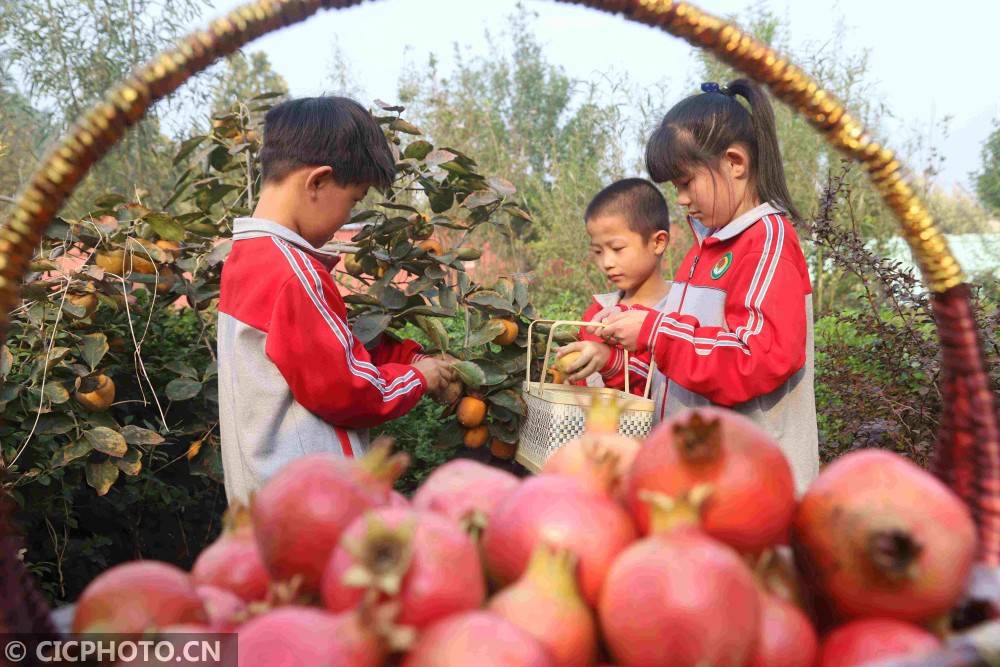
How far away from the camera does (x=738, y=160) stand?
85.0 inches

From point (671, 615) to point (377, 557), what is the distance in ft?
0.84

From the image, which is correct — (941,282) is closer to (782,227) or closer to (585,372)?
(782,227)

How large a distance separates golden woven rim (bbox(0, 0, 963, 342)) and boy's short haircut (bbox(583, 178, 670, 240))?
167 centimetres

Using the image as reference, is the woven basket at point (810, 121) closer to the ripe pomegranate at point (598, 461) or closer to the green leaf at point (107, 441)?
the ripe pomegranate at point (598, 461)

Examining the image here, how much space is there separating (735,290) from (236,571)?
4.62ft

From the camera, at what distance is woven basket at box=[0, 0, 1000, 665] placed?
3.05 ft

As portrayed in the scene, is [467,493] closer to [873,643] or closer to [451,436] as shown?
[873,643]

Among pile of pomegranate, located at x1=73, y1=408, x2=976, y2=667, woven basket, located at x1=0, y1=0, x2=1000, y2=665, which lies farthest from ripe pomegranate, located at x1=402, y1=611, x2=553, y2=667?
woven basket, located at x1=0, y1=0, x2=1000, y2=665

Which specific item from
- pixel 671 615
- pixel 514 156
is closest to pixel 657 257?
pixel 671 615

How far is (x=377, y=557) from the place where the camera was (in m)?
0.72

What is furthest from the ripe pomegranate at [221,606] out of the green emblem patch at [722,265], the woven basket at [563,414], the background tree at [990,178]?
the background tree at [990,178]

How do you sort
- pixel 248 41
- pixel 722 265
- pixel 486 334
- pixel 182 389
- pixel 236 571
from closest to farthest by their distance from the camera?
pixel 236 571 → pixel 248 41 → pixel 722 265 → pixel 486 334 → pixel 182 389

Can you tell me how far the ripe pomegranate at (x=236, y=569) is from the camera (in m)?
0.89

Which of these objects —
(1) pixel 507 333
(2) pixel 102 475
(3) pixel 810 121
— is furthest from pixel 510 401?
(3) pixel 810 121
